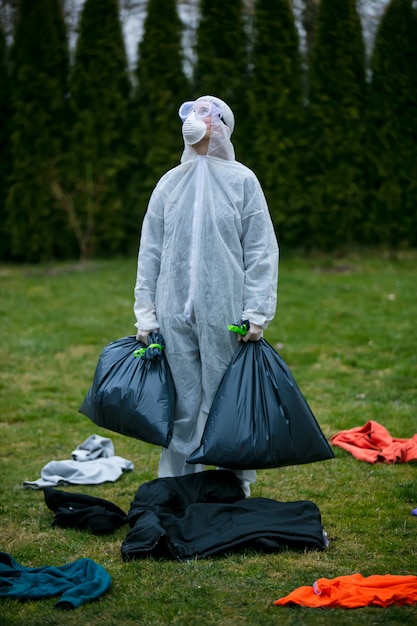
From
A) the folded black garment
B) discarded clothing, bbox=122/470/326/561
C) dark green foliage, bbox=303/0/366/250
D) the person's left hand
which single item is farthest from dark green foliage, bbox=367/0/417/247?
the folded black garment

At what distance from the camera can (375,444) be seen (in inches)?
195

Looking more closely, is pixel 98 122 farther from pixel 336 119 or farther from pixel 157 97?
pixel 336 119

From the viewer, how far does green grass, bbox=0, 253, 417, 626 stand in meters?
2.99

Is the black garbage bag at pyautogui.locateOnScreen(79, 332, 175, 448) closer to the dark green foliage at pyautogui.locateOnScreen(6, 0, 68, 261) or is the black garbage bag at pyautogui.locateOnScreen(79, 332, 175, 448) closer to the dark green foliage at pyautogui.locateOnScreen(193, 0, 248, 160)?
the dark green foliage at pyautogui.locateOnScreen(193, 0, 248, 160)

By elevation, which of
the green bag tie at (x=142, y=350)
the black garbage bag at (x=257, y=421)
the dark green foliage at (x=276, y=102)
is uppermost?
the dark green foliage at (x=276, y=102)

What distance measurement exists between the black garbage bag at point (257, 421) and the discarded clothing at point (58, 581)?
0.67 m

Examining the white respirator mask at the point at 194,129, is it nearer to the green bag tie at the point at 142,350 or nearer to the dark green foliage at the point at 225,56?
the green bag tie at the point at 142,350

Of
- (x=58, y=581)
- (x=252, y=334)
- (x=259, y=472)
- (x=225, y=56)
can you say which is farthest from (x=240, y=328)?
(x=225, y=56)

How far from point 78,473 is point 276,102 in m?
7.76

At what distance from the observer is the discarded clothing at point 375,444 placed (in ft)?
15.4

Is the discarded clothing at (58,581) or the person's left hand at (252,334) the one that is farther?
the person's left hand at (252,334)

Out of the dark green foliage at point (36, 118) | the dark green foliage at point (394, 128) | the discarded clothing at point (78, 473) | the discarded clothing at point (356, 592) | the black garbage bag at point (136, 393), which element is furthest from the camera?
the dark green foliage at point (36, 118)

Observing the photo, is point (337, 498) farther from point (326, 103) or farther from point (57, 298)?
point (326, 103)

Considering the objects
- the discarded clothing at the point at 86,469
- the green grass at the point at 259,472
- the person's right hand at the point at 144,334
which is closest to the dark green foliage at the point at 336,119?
the green grass at the point at 259,472
